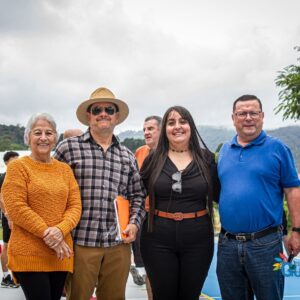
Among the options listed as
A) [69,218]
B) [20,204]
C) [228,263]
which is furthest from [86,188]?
[228,263]

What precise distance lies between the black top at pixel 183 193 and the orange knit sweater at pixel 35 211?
66 centimetres

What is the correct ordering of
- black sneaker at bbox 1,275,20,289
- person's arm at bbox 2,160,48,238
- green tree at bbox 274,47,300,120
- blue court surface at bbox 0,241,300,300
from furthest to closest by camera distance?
green tree at bbox 274,47,300,120 < black sneaker at bbox 1,275,20,289 < blue court surface at bbox 0,241,300,300 < person's arm at bbox 2,160,48,238

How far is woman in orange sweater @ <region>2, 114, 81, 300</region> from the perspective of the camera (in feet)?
9.04

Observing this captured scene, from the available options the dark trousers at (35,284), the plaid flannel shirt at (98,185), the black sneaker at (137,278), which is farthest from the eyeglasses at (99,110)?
the black sneaker at (137,278)

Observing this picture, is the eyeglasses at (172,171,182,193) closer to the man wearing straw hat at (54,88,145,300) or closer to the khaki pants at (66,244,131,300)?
the man wearing straw hat at (54,88,145,300)

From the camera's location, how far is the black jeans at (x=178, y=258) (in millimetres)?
3139

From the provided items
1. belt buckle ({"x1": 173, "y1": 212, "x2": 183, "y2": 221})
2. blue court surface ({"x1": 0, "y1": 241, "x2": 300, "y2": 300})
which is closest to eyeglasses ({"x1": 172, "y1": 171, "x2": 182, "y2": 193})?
belt buckle ({"x1": 173, "y1": 212, "x2": 183, "y2": 221})

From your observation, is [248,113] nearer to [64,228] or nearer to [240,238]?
[240,238]

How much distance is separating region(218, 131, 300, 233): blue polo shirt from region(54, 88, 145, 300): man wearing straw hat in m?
0.71

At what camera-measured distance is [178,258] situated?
10.5 ft

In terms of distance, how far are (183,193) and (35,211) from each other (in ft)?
3.65

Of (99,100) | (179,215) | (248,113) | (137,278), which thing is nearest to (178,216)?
(179,215)

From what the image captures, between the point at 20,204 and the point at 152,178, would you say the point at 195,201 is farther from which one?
the point at 20,204

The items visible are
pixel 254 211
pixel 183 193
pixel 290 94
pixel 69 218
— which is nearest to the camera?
pixel 69 218
